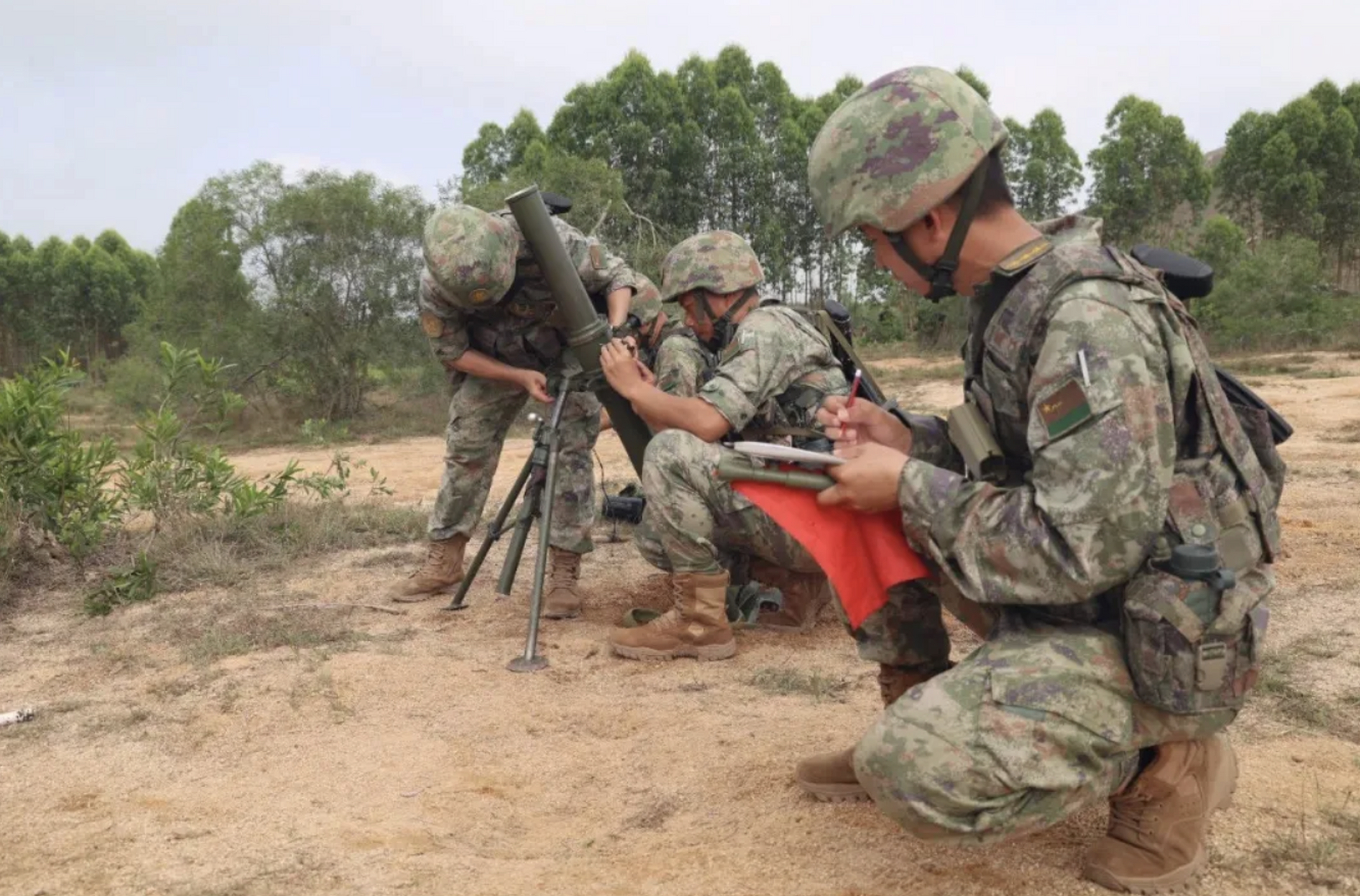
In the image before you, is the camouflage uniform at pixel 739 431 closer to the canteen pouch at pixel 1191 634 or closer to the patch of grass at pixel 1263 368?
the canteen pouch at pixel 1191 634

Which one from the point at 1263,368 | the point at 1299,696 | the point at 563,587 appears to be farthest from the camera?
the point at 1263,368

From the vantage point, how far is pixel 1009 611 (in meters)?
2.20

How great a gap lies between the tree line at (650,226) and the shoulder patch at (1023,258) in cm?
1055

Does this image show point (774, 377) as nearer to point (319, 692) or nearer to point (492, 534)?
point (492, 534)

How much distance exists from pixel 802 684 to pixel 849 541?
1450 millimetres

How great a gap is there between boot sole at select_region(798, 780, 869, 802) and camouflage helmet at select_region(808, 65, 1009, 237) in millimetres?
1305

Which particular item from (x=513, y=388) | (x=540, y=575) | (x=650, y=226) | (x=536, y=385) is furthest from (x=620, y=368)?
(x=650, y=226)

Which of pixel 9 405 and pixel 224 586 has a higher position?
pixel 9 405

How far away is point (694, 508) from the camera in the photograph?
391 cm

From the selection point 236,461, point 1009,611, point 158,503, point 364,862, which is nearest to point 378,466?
point 236,461

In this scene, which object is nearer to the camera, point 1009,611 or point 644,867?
point 1009,611

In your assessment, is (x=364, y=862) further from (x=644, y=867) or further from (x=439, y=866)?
(x=644, y=867)

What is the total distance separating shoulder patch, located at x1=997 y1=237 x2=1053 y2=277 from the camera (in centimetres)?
210

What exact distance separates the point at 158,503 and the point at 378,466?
427cm
